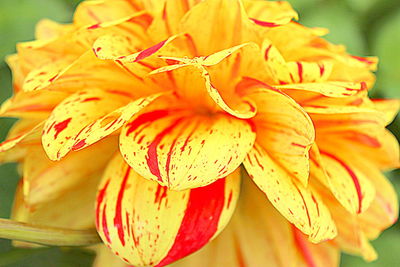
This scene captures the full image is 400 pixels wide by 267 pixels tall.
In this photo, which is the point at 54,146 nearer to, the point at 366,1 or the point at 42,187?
the point at 42,187

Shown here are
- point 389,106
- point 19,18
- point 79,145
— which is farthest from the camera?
point 19,18

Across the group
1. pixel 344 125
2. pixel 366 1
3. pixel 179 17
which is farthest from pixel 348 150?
pixel 366 1

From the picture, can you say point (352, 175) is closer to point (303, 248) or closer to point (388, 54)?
point (303, 248)

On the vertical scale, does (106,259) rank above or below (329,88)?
below

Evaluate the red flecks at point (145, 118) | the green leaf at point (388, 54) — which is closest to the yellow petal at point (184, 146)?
the red flecks at point (145, 118)

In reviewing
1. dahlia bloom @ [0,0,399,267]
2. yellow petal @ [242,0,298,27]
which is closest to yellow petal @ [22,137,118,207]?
dahlia bloom @ [0,0,399,267]

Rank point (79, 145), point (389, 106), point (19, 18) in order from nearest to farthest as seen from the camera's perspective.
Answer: point (79, 145)
point (389, 106)
point (19, 18)

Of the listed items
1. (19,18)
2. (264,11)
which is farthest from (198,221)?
(19,18)
